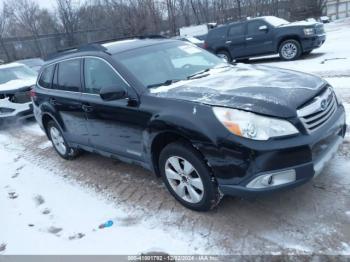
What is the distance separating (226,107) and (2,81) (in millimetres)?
8905

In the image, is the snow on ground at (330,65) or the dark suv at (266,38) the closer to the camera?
the snow on ground at (330,65)

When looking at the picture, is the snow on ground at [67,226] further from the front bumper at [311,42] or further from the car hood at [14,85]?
the front bumper at [311,42]

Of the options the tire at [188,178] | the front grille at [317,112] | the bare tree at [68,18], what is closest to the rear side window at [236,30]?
the front grille at [317,112]

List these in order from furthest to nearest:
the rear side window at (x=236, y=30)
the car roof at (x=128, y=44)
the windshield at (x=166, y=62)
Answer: the rear side window at (x=236, y=30) → the car roof at (x=128, y=44) → the windshield at (x=166, y=62)

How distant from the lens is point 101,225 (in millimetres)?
3900

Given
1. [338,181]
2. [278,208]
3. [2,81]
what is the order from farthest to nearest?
[2,81]
[338,181]
[278,208]

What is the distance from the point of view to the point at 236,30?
14.0 meters

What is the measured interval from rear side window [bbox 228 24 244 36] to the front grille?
10797 mm

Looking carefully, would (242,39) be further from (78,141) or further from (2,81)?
(78,141)

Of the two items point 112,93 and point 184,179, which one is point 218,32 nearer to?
point 112,93

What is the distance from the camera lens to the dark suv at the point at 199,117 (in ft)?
10.1

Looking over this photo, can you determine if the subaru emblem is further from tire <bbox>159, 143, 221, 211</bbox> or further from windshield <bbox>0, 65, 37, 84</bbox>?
windshield <bbox>0, 65, 37, 84</bbox>

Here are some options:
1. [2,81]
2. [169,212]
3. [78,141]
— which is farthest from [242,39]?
[169,212]

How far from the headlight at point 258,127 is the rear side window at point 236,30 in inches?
454
